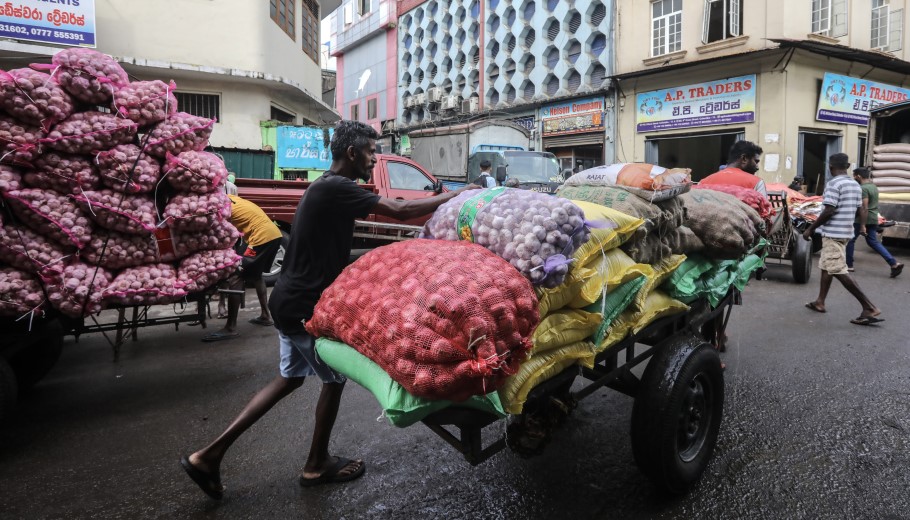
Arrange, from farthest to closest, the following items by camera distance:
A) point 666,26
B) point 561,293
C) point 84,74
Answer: point 666,26
point 84,74
point 561,293

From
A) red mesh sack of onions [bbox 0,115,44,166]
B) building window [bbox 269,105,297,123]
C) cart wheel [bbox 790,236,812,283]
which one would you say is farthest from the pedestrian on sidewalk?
building window [bbox 269,105,297,123]

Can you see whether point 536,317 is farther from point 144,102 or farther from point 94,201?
point 144,102

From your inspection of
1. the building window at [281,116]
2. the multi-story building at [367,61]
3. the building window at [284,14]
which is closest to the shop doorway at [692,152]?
the building window at [281,116]

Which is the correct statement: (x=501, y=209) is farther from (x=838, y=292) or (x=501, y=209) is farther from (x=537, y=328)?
(x=838, y=292)

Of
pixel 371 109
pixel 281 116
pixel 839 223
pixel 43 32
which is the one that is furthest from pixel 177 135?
pixel 371 109

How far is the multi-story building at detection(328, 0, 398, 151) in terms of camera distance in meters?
29.8

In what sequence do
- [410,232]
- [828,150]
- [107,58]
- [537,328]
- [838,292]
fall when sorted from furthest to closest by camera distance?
[828,150]
[410,232]
[838,292]
[107,58]
[537,328]

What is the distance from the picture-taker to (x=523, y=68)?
2141 centimetres

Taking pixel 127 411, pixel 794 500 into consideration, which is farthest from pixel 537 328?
pixel 127 411

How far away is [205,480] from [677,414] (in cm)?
215

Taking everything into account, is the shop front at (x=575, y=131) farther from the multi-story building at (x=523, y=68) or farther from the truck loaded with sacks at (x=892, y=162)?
the truck loaded with sacks at (x=892, y=162)

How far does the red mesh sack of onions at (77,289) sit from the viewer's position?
119 inches

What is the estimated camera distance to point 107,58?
3312mm

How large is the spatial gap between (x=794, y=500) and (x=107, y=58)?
452 cm
